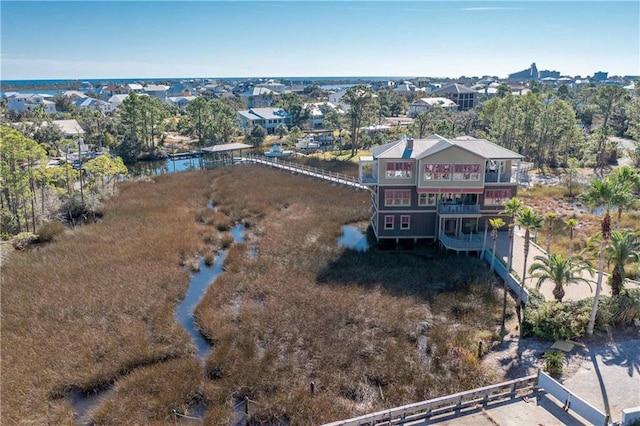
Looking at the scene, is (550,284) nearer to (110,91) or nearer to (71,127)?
(71,127)

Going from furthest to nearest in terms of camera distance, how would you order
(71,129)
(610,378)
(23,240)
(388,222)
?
(71,129), (23,240), (388,222), (610,378)

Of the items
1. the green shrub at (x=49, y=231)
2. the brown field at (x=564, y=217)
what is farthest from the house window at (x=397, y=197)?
the green shrub at (x=49, y=231)

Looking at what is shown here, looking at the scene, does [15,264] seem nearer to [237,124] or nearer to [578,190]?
[578,190]

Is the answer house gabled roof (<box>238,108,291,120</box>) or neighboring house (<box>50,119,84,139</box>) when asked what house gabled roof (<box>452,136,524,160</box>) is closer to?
neighboring house (<box>50,119,84,139</box>)

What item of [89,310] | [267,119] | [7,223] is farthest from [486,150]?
[267,119]

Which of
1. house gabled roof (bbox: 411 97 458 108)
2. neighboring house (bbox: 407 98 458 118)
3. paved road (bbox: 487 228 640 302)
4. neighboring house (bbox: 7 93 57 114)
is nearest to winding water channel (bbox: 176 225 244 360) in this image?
paved road (bbox: 487 228 640 302)

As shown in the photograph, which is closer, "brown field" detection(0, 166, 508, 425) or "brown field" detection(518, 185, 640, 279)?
"brown field" detection(0, 166, 508, 425)

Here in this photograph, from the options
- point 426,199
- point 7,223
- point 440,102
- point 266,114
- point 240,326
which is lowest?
point 240,326
